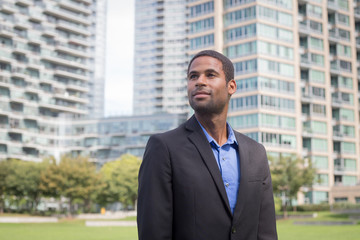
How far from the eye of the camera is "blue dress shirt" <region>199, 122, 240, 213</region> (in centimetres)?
352

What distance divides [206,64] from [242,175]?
35.0 inches

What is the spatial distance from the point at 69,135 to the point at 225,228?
106m

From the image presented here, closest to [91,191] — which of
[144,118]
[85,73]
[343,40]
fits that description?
[144,118]

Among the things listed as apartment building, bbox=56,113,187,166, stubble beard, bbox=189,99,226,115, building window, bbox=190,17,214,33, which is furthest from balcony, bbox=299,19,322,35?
stubble beard, bbox=189,99,226,115

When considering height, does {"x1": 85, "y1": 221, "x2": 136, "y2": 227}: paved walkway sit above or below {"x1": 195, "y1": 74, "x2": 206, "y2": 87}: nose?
below

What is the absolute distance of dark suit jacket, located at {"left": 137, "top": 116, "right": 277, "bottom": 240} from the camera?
332 cm

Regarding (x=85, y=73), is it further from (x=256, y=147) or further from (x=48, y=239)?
(x=256, y=147)

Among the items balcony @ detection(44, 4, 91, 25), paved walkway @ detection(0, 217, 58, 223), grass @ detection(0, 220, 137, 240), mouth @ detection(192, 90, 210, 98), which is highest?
balcony @ detection(44, 4, 91, 25)

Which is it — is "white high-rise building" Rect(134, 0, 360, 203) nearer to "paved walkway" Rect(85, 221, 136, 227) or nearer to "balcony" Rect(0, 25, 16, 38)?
"paved walkway" Rect(85, 221, 136, 227)

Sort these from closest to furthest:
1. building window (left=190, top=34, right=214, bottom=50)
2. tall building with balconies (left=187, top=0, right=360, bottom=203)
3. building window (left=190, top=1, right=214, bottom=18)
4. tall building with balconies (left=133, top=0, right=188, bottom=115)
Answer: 1. tall building with balconies (left=187, top=0, right=360, bottom=203)
2. building window (left=190, top=34, right=214, bottom=50)
3. building window (left=190, top=1, right=214, bottom=18)
4. tall building with balconies (left=133, top=0, right=188, bottom=115)

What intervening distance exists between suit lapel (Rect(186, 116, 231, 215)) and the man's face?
142mm

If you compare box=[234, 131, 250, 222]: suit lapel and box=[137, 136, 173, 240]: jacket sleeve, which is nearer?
box=[137, 136, 173, 240]: jacket sleeve

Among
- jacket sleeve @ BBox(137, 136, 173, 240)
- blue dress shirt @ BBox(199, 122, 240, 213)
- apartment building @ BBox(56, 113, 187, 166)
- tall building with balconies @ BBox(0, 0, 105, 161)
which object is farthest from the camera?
apartment building @ BBox(56, 113, 187, 166)

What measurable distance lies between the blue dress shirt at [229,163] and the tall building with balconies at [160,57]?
139 metres
